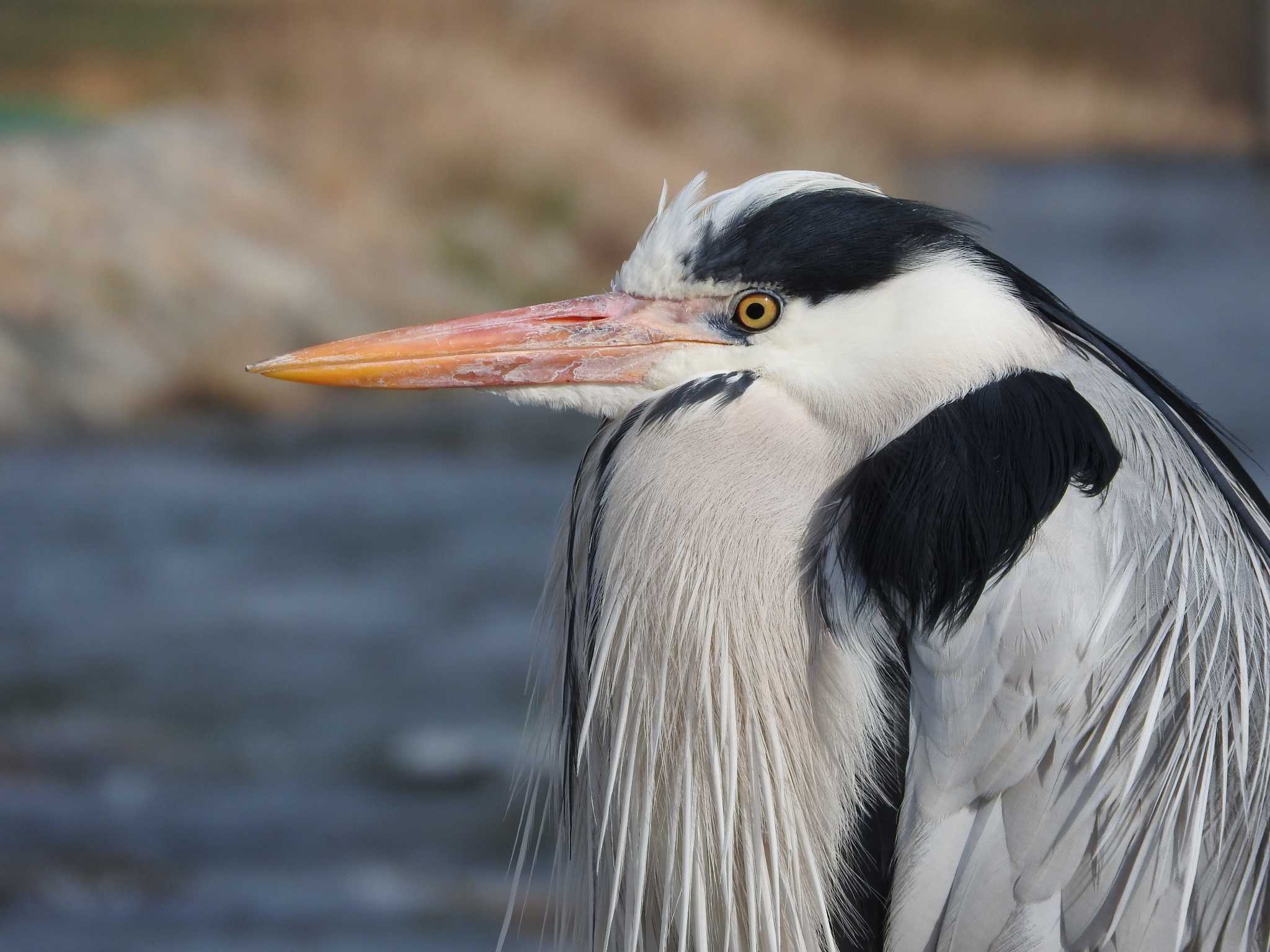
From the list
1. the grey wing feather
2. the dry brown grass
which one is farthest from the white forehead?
the dry brown grass

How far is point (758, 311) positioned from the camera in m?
0.90

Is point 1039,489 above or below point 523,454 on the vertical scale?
below

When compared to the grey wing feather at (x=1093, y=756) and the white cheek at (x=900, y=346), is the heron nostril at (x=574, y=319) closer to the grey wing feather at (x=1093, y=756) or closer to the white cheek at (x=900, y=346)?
the white cheek at (x=900, y=346)

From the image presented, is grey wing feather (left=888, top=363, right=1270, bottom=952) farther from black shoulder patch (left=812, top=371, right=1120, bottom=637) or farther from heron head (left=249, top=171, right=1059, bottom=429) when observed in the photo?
heron head (left=249, top=171, right=1059, bottom=429)

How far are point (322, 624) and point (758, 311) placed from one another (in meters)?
2.09

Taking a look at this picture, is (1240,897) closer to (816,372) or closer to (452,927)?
(816,372)

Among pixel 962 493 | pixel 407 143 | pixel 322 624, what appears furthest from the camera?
pixel 407 143

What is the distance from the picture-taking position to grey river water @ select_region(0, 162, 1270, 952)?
8.12 feet

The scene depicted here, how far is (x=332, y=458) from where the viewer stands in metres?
2.93

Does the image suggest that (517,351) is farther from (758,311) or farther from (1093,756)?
(1093,756)

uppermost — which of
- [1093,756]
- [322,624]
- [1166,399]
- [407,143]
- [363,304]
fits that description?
[407,143]

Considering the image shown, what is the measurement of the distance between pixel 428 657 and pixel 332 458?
477mm

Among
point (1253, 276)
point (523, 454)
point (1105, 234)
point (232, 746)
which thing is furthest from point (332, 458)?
point (1253, 276)

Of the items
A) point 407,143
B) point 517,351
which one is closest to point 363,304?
point 407,143
